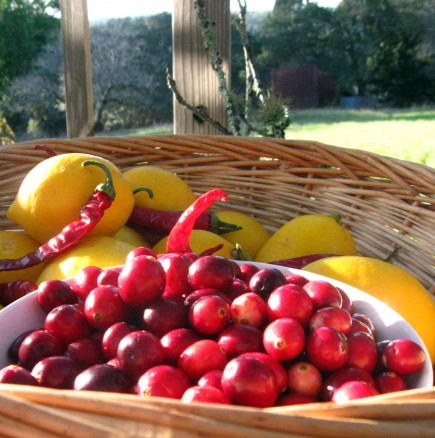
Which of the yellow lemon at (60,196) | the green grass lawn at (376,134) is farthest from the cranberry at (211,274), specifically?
the green grass lawn at (376,134)

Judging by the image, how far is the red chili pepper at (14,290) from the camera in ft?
2.81

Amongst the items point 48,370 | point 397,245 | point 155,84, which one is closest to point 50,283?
point 48,370

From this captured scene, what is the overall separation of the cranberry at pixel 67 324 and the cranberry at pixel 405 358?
0.31 meters

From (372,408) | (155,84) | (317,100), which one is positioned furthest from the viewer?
(317,100)

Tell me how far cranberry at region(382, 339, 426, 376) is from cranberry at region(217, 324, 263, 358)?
13 centimetres

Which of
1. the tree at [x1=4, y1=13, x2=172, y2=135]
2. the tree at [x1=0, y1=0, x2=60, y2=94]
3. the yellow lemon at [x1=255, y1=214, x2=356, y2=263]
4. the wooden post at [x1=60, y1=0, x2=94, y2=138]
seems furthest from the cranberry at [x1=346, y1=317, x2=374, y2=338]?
the tree at [x1=0, y1=0, x2=60, y2=94]

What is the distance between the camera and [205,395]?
49 cm

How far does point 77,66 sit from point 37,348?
4.14 feet

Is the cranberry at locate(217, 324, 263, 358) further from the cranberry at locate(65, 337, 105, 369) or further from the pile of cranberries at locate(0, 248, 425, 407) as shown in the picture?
the cranberry at locate(65, 337, 105, 369)

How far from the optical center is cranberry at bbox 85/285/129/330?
0.63 meters

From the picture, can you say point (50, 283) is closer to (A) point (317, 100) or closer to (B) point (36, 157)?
(B) point (36, 157)

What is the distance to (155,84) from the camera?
10.6 metres

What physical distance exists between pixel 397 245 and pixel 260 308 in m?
0.51

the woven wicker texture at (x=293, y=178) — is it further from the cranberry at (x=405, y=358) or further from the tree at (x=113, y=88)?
the tree at (x=113, y=88)
